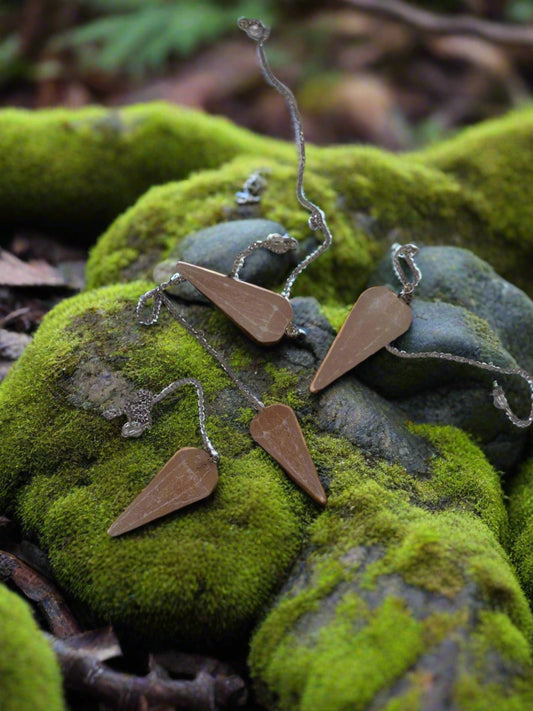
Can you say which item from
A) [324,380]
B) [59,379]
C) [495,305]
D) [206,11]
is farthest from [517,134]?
[206,11]

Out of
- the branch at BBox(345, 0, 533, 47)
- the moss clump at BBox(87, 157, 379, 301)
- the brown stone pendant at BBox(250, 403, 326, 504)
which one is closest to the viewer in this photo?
the brown stone pendant at BBox(250, 403, 326, 504)

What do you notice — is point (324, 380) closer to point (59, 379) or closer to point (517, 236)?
point (59, 379)

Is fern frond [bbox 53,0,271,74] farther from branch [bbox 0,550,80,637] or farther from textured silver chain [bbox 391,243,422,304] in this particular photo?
branch [bbox 0,550,80,637]

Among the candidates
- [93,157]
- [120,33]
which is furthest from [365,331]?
[120,33]

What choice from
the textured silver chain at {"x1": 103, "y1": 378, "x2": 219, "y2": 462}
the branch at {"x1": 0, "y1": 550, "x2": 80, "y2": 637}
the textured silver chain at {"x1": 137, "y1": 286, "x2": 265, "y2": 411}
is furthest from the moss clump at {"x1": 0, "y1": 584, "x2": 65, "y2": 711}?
the textured silver chain at {"x1": 137, "y1": 286, "x2": 265, "y2": 411}

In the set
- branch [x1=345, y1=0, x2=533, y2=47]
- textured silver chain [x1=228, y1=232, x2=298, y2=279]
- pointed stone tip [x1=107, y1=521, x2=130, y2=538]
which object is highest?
branch [x1=345, y1=0, x2=533, y2=47]

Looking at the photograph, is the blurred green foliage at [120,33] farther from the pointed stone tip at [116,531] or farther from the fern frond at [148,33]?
the pointed stone tip at [116,531]

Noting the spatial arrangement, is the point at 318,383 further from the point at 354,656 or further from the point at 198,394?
the point at 354,656
